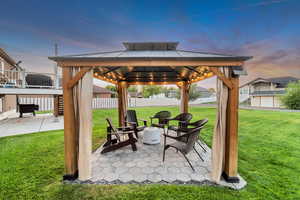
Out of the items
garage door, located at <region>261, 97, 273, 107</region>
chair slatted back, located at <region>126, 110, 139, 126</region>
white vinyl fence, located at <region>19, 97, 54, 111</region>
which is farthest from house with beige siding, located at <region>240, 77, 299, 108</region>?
white vinyl fence, located at <region>19, 97, 54, 111</region>

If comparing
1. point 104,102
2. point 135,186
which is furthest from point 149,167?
Result: point 104,102

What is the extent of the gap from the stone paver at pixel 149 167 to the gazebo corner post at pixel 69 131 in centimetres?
47

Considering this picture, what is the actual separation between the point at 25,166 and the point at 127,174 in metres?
2.47

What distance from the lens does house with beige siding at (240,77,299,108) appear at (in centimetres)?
2026

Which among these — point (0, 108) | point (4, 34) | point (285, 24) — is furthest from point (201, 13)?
point (0, 108)

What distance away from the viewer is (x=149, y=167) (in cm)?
282

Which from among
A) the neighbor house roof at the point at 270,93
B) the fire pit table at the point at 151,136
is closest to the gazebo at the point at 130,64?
the fire pit table at the point at 151,136

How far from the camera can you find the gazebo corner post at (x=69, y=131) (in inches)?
92.2

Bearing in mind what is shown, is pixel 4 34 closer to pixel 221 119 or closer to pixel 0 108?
pixel 0 108

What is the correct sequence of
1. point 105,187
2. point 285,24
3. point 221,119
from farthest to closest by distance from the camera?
point 285,24
point 221,119
point 105,187

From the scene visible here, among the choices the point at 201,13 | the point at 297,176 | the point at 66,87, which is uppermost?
the point at 201,13

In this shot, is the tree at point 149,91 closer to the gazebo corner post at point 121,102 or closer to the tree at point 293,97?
the tree at point 293,97

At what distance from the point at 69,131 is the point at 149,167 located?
1.85 meters

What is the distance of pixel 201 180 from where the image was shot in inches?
94.2
